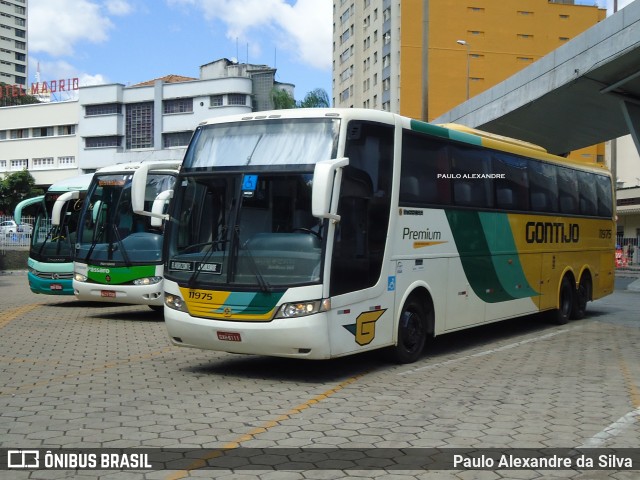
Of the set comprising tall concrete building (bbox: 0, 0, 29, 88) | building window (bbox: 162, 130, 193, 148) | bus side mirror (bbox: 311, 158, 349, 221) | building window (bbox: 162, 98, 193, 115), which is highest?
tall concrete building (bbox: 0, 0, 29, 88)

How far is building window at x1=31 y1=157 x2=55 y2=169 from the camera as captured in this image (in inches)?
3351

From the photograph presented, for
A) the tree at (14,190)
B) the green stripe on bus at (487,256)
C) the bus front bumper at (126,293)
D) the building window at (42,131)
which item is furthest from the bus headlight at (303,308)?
the building window at (42,131)

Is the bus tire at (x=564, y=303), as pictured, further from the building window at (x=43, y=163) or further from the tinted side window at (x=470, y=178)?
the building window at (x=43, y=163)

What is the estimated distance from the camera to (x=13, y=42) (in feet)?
470

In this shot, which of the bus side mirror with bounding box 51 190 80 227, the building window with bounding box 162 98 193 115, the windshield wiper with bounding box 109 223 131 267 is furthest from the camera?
the building window with bounding box 162 98 193 115

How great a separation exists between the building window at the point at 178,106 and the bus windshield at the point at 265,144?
234ft

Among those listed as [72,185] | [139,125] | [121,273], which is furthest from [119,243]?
[139,125]

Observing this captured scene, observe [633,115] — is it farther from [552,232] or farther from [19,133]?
[19,133]

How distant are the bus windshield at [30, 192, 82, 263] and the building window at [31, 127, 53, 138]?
7142 cm

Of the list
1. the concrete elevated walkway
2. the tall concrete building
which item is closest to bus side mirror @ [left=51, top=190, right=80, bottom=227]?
the concrete elevated walkway

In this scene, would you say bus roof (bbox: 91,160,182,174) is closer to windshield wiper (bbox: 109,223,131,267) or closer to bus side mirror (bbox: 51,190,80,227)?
windshield wiper (bbox: 109,223,131,267)

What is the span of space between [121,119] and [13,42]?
7457 cm

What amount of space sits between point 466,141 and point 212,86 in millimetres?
68451

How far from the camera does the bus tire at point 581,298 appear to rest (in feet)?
54.9
